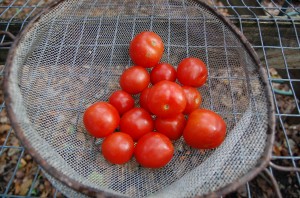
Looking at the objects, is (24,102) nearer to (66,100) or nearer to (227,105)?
(66,100)

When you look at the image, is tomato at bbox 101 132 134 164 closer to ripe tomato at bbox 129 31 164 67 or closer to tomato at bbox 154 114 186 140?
tomato at bbox 154 114 186 140

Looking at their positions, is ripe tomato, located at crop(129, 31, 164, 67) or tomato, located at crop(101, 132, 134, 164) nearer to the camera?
tomato, located at crop(101, 132, 134, 164)

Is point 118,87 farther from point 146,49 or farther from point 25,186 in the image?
point 25,186

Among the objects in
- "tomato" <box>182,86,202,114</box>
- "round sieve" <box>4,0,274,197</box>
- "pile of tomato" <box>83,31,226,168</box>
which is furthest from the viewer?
"tomato" <box>182,86,202,114</box>

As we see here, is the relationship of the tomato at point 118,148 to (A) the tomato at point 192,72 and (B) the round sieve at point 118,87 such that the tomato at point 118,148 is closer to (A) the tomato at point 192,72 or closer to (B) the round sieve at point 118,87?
(B) the round sieve at point 118,87

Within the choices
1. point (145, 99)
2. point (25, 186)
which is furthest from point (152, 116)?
point (25, 186)

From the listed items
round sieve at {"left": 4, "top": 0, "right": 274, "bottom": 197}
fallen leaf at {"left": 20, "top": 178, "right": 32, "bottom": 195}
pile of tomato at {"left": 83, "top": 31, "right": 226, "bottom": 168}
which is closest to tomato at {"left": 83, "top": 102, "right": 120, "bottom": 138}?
pile of tomato at {"left": 83, "top": 31, "right": 226, "bottom": 168}
